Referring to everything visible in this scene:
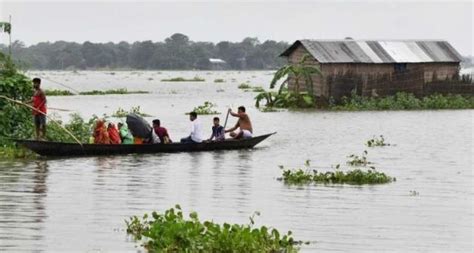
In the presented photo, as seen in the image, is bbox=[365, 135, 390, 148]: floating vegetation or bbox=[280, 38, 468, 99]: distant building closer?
bbox=[365, 135, 390, 148]: floating vegetation

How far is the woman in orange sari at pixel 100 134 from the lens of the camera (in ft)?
61.8

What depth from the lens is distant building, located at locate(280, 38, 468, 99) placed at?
119 ft

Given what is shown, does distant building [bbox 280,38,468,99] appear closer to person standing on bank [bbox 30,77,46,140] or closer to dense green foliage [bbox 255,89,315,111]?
dense green foliage [bbox 255,89,315,111]

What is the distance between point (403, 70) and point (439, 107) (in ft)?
7.27

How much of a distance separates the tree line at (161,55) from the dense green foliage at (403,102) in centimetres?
9221

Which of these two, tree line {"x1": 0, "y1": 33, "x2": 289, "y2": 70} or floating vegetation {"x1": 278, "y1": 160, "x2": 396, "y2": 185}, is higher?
tree line {"x1": 0, "y1": 33, "x2": 289, "y2": 70}

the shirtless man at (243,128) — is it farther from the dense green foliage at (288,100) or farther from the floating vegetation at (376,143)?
the dense green foliage at (288,100)

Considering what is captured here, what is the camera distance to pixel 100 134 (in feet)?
62.2

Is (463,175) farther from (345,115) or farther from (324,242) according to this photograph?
(345,115)

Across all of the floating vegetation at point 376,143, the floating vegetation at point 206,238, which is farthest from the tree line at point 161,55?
the floating vegetation at point 206,238

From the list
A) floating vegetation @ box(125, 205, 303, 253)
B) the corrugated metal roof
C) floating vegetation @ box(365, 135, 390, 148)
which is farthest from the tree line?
floating vegetation @ box(125, 205, 303, 253)

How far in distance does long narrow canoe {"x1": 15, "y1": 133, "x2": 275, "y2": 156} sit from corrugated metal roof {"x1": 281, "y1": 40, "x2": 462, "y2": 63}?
52.6 ft

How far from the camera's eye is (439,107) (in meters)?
37.2

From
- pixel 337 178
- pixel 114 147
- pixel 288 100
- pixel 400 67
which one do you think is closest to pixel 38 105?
pixel 114 147
